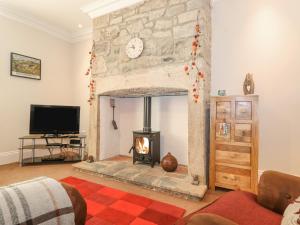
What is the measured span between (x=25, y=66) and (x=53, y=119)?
130 cm

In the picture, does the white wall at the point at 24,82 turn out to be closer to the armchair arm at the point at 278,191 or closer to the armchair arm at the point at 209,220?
the armchair arm at the point at 209,220

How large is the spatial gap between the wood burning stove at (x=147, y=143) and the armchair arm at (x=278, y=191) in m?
2.16

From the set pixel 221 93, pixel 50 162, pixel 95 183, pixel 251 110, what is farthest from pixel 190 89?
pixel 50 162

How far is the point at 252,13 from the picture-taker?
2.90 meters

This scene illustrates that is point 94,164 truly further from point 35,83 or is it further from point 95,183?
point 35,83

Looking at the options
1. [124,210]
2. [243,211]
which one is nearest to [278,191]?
[243,211]

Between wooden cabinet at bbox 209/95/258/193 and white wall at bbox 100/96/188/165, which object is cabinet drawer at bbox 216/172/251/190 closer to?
wooden cabinet at bbox 209/95/258/193

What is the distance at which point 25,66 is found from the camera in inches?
159

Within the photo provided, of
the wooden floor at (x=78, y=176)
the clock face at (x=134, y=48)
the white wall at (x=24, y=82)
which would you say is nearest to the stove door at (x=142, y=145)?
the wooden floor at (x=78, y=176)

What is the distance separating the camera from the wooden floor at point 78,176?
233cm

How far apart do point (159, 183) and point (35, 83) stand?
11.6 ft

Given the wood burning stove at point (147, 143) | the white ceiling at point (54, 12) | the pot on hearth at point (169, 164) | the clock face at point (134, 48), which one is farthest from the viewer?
the white ceiling at point (54, 12)

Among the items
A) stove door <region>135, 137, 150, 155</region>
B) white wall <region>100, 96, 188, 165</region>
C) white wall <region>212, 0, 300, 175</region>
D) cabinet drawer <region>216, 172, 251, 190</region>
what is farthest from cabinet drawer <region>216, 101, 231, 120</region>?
stove door <region>135, 137, 150, 155</region>

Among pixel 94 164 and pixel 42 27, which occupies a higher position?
pixel 42 27
